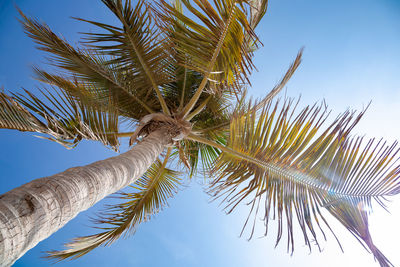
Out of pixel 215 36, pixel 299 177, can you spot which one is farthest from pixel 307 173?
pixel 215 36

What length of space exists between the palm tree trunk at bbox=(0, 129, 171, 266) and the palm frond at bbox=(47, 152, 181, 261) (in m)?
1.75

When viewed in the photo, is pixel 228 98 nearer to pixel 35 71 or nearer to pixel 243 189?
pixel 243 189

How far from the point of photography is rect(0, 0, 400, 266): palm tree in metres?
1.51

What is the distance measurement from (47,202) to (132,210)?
2862mm

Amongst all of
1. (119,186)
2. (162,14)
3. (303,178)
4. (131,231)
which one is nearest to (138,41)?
(162,14)

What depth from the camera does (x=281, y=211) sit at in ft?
7.03

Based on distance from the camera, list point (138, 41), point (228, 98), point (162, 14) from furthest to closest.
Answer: point (228, 98) < point (138, 41) < point (162, 14)

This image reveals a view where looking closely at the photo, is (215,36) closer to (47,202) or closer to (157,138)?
(157,138)

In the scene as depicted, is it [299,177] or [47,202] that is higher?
[299,177]

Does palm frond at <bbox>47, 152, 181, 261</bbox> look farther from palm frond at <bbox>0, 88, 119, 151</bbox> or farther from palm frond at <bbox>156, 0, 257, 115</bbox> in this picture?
palm frond at <bbox>156, 0, 257, 115</bbox>

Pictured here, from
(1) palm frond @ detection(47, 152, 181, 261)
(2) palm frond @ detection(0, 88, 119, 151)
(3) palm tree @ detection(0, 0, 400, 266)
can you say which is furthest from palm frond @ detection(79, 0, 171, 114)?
(1) palm frond @ detection(47, 152, 181, 261)

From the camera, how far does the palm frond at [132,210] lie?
10.3 ft

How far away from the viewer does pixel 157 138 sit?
317cm

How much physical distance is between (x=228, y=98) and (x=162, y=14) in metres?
2.53
